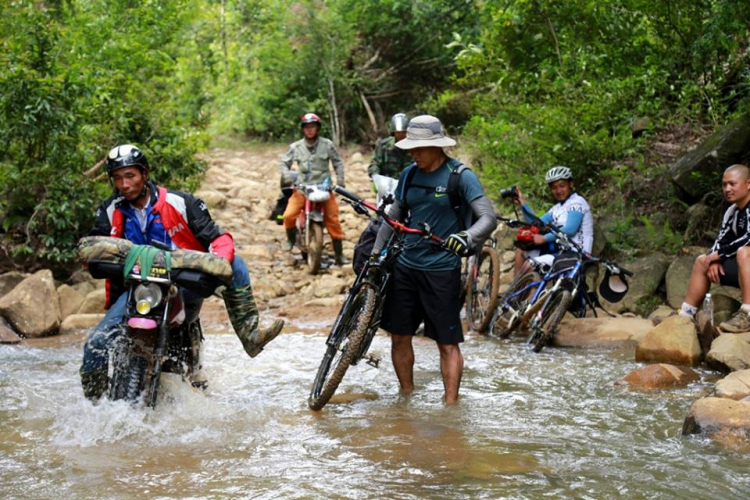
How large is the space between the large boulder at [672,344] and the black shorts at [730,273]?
456mm

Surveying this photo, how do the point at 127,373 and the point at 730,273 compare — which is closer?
the point at 127,373

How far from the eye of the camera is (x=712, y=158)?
10.2 meters

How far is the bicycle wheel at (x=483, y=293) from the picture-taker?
9.70 meters

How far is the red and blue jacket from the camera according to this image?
5434 mm

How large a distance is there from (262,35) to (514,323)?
17.7m

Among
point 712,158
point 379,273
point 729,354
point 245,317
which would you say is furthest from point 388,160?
point 245,317

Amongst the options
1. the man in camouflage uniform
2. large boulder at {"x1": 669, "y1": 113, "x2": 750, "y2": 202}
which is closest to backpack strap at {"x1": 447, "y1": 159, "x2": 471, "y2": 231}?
the man in camouflage uniform

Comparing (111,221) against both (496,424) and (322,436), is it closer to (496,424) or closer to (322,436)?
(322,436)

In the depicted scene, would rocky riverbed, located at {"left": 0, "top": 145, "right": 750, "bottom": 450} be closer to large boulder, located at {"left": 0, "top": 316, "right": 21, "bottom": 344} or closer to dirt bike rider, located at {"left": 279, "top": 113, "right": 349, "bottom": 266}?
large boulder, located at {"left": 0, "top": 316, "right": 21, "bottom": 344}

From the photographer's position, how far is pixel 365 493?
4.34m

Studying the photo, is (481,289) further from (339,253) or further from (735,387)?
(735,387)

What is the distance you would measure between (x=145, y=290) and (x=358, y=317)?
1753mm

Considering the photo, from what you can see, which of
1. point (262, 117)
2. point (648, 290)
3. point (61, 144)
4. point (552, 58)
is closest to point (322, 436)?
point (648, 290)

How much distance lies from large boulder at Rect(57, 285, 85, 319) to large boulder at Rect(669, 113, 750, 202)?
7218mm
